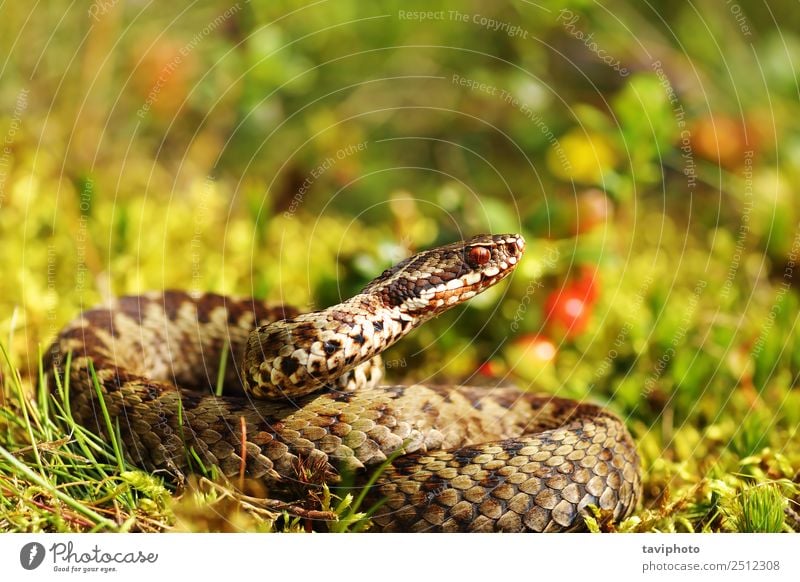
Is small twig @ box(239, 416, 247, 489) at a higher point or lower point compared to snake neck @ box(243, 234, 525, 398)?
lower

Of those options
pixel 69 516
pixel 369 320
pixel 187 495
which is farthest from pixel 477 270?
pixel 69 516

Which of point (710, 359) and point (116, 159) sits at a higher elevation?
point (116, 159)

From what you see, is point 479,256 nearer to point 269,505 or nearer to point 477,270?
point 477,270

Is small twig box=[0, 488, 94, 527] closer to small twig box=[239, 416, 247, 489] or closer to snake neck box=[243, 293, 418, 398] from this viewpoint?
small twig box=[239, 416, 247, 489]

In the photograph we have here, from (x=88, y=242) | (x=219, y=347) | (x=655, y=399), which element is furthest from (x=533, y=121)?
(x=88, y=242)

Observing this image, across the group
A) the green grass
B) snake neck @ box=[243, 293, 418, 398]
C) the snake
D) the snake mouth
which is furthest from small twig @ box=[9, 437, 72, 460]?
the snake mouth

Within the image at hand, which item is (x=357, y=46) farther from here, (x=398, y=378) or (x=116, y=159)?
(x=398, y=378)

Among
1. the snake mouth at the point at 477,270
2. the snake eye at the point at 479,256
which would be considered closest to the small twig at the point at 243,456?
the snake mouth at the point at 477,270
